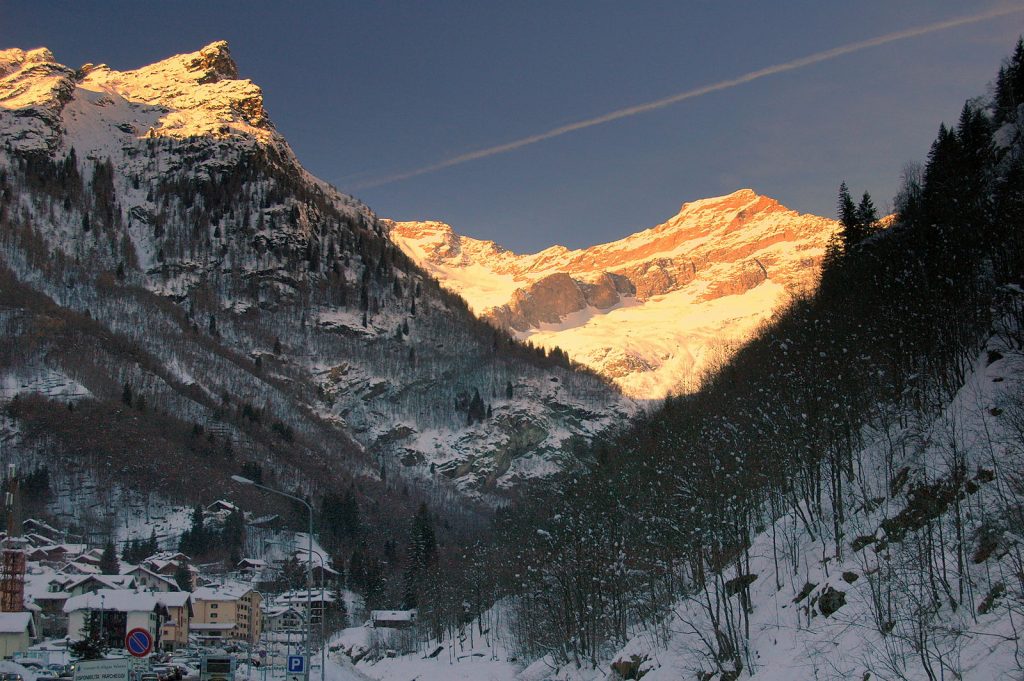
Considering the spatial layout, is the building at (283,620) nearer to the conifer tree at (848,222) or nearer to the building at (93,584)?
the building at (93,584)

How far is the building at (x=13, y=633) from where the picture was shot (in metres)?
99.7

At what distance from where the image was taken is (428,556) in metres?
152

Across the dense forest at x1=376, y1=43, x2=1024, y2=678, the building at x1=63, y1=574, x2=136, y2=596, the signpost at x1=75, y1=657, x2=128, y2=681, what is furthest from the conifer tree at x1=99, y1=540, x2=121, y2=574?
the signpost at x1=75, y1=657, x2=128, y2=681

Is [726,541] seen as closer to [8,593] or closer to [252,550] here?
[8,593]

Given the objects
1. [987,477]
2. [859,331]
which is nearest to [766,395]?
[859,331]

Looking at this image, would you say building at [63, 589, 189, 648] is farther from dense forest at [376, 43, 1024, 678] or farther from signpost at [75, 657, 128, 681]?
signpost at [75, 657, 128, 681]

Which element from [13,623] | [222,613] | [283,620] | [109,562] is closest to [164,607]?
[222,613]

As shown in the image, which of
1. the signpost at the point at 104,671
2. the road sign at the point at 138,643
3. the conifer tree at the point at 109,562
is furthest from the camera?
the conifer tree at the point at 109,562

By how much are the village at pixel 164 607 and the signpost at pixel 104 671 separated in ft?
91.3

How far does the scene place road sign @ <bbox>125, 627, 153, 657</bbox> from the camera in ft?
112

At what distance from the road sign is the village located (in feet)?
100

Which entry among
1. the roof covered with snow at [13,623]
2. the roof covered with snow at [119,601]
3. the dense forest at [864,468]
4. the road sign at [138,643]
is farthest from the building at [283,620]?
the road sign at [138,643]

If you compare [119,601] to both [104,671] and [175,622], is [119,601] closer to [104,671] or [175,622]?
[175,622]

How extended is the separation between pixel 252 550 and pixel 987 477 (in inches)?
6783
